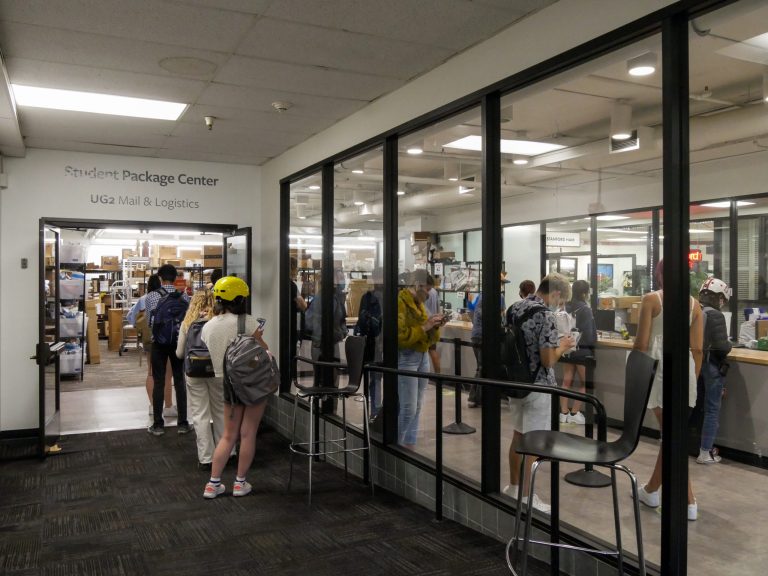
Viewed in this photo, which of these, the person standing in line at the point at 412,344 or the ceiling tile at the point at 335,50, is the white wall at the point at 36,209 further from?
the ceiling tile at the point at 335,50

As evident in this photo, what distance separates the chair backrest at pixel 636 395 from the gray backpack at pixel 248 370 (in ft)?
7.50

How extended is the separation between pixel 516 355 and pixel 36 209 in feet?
15.5

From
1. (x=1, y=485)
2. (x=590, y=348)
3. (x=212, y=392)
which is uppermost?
(x=590, y=348)

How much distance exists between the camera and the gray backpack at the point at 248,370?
3936 millimetres

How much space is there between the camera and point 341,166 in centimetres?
530

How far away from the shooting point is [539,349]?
3.56 m

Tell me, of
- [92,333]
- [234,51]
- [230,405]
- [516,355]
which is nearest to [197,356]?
[230,405]

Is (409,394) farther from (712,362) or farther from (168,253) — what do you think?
(168,253)

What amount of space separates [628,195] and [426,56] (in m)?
1.37

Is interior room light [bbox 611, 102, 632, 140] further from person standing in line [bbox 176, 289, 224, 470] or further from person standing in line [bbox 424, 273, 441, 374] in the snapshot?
person standing in line [bbox 176, 289, 224, 470]

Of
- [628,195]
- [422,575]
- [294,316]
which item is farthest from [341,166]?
[422,575]

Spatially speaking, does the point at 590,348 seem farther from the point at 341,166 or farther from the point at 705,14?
the point at 341,166

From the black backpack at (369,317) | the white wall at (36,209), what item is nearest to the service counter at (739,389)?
the black backpack at (369,317)

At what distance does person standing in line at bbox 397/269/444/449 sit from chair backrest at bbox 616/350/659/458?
2210 mm
